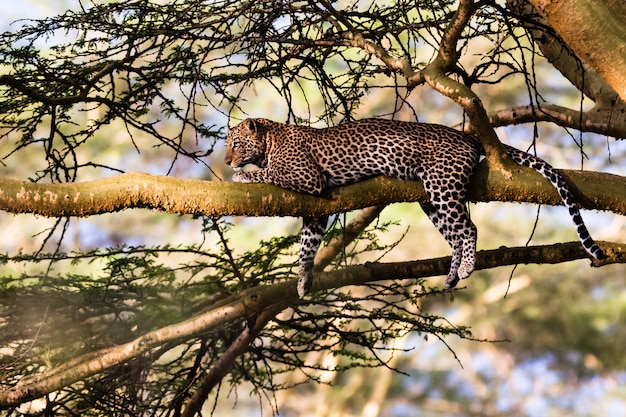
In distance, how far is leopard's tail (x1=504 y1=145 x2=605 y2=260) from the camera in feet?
17.7

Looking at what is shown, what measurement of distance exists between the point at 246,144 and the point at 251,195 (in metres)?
1.70

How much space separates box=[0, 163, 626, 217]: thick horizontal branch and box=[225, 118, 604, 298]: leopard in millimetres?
108

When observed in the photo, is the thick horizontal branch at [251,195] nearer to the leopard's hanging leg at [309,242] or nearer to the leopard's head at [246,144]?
the leopard's hanging leg at [309,242]

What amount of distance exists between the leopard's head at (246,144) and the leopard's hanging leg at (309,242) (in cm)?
56

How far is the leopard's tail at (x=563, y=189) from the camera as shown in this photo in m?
5.38

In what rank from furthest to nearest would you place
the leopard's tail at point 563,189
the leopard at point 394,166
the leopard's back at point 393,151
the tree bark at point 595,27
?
the leopard's back at point 393,151
the leopard at point 394,166
the leopard's tail at point 563,189
the tree bark at point 595,27

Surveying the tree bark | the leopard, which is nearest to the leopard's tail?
the leopard

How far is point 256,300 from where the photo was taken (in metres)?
6.16

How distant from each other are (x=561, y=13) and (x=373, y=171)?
5.75 ft

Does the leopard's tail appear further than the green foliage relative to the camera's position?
No

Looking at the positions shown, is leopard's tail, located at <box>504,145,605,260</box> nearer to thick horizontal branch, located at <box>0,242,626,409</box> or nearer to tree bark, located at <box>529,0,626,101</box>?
thick horizontal branch, located at <box>0,242,626,409</box>

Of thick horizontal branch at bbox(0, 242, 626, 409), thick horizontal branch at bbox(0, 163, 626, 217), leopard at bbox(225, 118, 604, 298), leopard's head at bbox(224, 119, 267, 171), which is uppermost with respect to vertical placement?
leopard's head at bbox(224, 119, 267, 171)

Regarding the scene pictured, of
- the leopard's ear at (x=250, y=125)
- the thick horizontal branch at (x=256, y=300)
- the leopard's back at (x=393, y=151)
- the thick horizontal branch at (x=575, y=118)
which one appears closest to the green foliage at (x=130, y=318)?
the thick horizontal branch at (x=256, y=300)

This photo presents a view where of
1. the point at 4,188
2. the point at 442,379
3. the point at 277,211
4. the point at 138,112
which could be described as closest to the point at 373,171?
the point at 277,211
